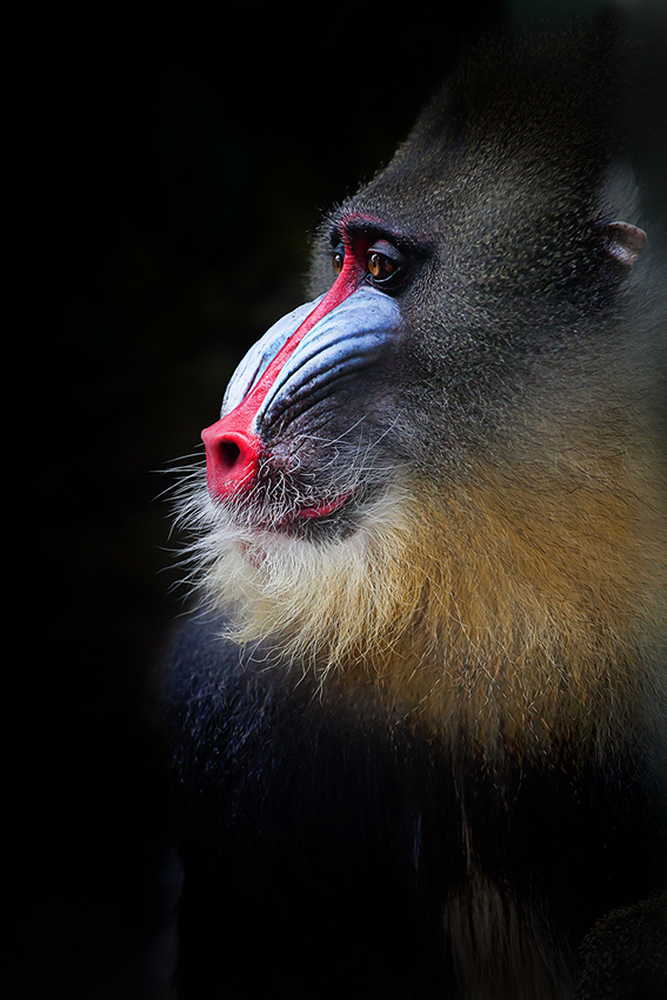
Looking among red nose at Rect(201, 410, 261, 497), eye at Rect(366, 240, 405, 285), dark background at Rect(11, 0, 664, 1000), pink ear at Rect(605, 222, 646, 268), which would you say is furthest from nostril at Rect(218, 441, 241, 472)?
pink ear at Rect(605, 222, 646, 268)

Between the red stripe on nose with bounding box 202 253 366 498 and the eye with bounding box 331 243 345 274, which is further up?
the eye with bounding box 331 243 345 274

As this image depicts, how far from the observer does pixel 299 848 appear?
1.40m

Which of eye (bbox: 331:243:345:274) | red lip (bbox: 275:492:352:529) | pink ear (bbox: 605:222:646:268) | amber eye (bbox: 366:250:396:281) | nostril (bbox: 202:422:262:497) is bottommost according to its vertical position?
red lip (bbox: 275:492:352:529)

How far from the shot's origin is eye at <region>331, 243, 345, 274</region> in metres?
1.42

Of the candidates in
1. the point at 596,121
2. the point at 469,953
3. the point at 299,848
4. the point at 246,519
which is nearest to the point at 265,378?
the point at 246,519

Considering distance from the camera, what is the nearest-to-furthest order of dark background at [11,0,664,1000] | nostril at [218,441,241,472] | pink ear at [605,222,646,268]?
pink ear at [605,222,646,268] < nostril at [218,441,241,472] < dark background at [11,0,664,1000]

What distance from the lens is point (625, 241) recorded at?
45.3 inches

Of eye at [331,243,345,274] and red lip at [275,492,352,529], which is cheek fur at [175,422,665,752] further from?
eye at [331,243,345,274]

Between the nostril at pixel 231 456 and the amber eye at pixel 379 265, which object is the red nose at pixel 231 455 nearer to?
the nostril at pixel 231 456

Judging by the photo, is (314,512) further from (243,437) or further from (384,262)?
(384,262)

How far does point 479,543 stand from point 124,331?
2.57 ft

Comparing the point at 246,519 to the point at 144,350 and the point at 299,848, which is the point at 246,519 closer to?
the point at 144,350

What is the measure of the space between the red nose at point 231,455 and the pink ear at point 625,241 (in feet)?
2.01

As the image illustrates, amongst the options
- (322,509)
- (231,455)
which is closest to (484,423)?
(322,509)
